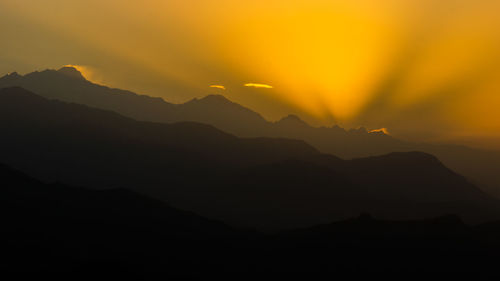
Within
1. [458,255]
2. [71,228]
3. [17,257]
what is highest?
[458,255]

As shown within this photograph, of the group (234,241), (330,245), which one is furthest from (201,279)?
(330,245)

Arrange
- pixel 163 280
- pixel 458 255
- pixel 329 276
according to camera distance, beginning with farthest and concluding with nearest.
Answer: pixel 458 255
pixel 329 276
pixel 163 280

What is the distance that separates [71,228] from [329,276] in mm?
66177

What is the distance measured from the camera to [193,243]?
129000 mm

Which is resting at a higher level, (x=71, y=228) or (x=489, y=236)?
(x=489, y=236)

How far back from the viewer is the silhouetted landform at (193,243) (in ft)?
359

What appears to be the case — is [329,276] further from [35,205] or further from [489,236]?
[35,205]

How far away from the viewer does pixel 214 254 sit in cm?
12319

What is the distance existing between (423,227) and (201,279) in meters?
64.2

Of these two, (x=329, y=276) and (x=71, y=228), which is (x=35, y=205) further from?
(x=329, y=276)

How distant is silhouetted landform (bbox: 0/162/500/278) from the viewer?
10956 cm

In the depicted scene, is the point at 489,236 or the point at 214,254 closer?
the point at 214,254

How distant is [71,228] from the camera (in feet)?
408

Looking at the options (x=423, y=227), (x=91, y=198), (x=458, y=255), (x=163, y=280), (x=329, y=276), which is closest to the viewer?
(x=163, y=280)
